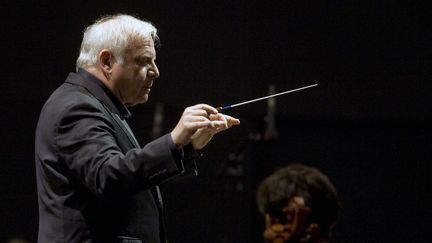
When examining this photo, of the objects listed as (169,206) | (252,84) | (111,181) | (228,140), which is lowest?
(169,206)

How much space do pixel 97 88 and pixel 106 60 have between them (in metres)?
0.08

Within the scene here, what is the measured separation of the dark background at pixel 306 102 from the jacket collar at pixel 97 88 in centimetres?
190

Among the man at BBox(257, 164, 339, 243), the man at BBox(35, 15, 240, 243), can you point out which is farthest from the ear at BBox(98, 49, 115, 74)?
the man at BBox(257, 164, 339, 243)

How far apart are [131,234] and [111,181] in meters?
0.19

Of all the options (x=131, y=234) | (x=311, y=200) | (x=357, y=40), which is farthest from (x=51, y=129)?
(x=357, y=40)

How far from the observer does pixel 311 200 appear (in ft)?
4.48

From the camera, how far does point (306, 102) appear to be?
13.2 ft

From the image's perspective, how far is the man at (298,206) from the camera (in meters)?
Result: 1.33

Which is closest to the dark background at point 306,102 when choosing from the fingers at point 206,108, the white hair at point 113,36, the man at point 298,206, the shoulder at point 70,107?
the white hair at point 113,36

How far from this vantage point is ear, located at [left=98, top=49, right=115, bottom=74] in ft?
5.82

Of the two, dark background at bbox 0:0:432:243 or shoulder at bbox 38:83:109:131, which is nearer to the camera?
shoulder at bbox 38:83:109:131

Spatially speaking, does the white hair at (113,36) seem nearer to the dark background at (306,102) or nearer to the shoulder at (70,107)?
the shoulder at (70,107)

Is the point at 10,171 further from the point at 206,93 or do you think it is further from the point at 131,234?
the point at 131,234

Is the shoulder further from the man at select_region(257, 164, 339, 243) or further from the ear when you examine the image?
the man at select_region(257, 164, 339, 243)
